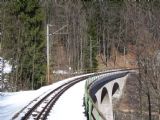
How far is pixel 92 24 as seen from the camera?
97938 millimetres

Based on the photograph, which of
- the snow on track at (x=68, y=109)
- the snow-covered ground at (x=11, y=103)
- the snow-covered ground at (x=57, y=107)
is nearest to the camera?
the snow on track at (x=68, y=109)

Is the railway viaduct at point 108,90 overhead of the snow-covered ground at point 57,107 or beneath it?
beneath

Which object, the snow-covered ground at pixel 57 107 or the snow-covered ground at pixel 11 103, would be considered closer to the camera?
the snow-covered ground at pixel 57 107

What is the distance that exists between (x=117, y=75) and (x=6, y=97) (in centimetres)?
4136

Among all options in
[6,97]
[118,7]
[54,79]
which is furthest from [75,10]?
[6,97]

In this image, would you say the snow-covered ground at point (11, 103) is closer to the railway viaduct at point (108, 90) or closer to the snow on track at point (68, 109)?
the snow on track at point (68, 109)

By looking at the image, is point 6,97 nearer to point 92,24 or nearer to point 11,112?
point 11,112

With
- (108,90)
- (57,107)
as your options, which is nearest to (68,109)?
(57,107)

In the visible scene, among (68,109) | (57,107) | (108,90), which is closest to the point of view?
(68,109)

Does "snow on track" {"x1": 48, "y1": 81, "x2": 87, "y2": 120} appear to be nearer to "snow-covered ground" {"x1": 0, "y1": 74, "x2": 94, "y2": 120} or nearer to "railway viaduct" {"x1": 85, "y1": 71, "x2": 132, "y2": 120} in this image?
"snow-covered ground" {"x1": 0, "y1": 74, "x2": 94, "y2": 120}

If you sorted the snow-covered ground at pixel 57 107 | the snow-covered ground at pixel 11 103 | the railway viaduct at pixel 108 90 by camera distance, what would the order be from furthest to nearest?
the railway viaduct at pixel 108 90 → the snow-covered ground at pixel 11 103 → the snow-covered ground at pixel 57 107

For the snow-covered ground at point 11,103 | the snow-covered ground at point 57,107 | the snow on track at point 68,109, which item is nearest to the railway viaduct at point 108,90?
the snow-covered ground at point 11,103

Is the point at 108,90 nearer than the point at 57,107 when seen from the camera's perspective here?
No

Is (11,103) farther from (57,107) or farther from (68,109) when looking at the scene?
(68,109)
